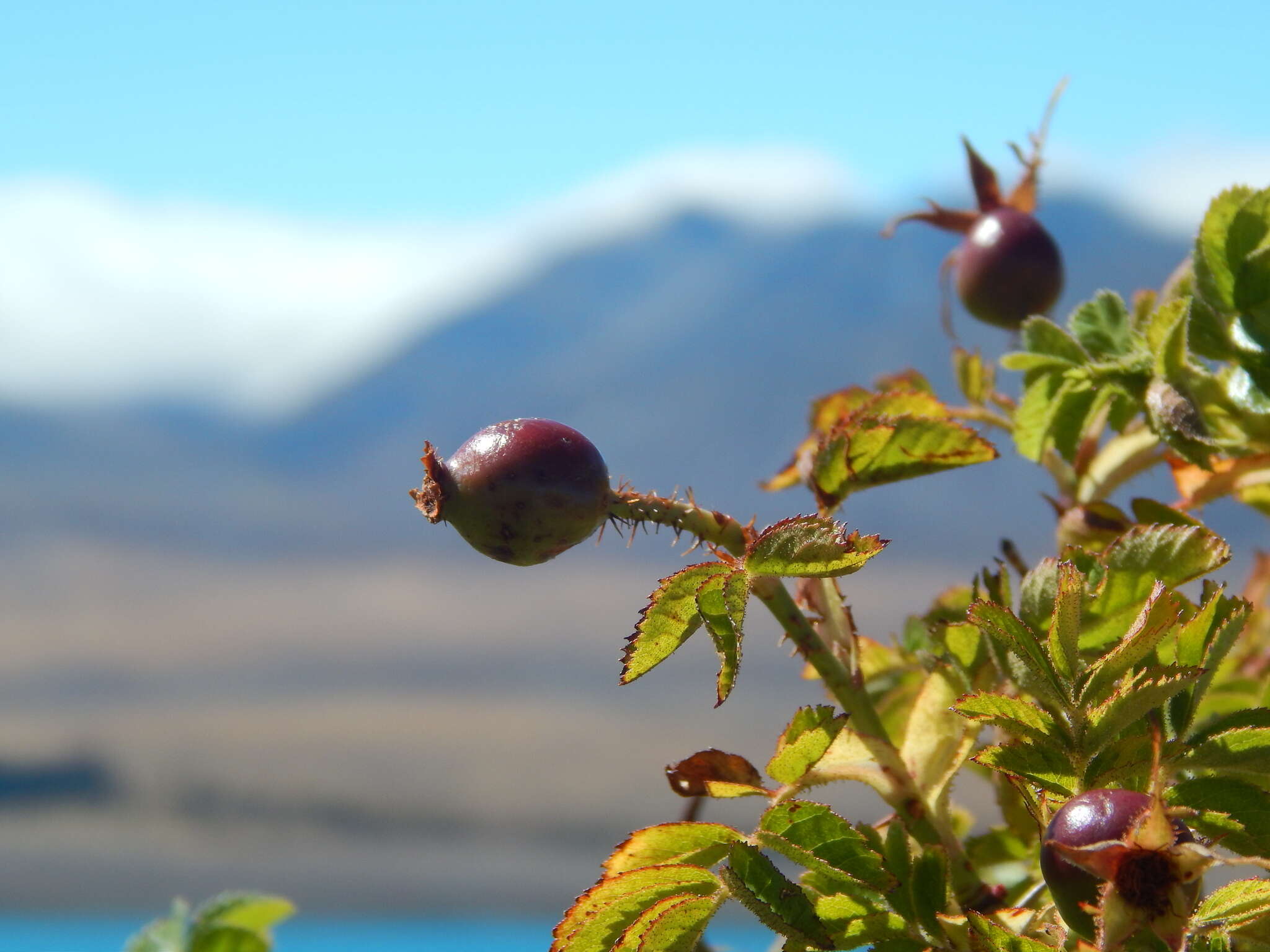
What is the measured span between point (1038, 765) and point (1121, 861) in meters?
0.08

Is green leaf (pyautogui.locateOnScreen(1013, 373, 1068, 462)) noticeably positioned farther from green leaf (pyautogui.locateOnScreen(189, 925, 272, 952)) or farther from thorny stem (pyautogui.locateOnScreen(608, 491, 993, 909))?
green leaf (pyautogui.locateOnScreen(189, 925, 272, 952))

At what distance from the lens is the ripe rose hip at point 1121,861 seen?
14.6 inches

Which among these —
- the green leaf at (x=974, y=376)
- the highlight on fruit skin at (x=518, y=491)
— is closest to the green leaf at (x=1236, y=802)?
the highlight on fruit skin at (x=518, y=491)

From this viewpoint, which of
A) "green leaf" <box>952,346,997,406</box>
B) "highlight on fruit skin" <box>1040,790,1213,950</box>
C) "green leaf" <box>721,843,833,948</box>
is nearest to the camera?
"highlight on fruit skin" <box>1040,790,1213,950</box>

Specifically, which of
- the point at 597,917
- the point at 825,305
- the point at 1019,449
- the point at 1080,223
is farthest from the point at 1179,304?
the point at 1080,223

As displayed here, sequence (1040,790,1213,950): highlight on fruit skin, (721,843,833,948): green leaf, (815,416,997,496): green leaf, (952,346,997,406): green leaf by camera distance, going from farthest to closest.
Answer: (952,346,997,406): green leaf → (815,416,997,496): green leaf → (721,843,833,948): green leaf → (1040,790,1213,950): highlight on fruit skin

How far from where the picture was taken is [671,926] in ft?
1.63

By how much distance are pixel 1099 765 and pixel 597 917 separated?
0.21 metres


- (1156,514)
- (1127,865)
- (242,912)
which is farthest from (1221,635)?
(242,912)

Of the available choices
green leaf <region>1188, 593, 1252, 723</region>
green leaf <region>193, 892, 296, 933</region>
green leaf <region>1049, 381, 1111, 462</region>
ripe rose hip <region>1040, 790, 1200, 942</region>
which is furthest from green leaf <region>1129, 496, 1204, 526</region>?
green leaf <region>193, 892, 296, 933</region>

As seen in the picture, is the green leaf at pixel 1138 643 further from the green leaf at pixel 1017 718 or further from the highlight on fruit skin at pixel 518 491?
the highlight on fruit skin at pixel 518 491

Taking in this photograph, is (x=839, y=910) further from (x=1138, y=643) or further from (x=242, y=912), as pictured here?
(x=242, y=912)

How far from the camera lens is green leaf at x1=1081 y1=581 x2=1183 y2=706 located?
44 centimetres

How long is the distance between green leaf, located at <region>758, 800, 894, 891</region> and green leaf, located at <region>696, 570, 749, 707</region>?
0.08 metres
